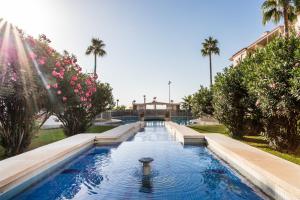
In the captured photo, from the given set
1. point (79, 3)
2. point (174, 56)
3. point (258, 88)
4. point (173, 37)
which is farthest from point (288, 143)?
point (174, 56)

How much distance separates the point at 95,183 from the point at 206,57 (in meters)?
40.0

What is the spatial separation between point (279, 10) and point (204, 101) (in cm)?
963

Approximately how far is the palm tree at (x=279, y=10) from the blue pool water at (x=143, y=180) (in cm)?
1428

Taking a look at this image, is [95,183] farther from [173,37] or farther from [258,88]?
[173,37]

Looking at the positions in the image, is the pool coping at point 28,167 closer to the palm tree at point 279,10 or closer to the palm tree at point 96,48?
the palm tree at point 279,10

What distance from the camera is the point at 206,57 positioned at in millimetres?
45062

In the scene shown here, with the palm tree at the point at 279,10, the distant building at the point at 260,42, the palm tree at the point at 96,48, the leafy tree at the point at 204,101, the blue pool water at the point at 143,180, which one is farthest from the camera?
the palm tree at the point at 96,48

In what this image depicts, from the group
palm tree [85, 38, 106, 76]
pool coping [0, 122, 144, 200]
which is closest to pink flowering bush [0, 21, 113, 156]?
pool coping [0, 122, 144, 200]

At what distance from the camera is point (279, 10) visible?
2139cm

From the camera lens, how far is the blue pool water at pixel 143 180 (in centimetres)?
679

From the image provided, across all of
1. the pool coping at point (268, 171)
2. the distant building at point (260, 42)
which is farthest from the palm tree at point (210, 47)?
the pool coping at point (268, 171)

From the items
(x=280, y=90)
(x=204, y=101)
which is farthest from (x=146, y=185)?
(x=204, y=101)

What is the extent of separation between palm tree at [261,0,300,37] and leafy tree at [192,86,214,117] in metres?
7.64

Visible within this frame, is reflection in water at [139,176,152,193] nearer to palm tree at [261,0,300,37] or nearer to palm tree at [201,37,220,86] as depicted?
palm tree at [261,0,300,37]
